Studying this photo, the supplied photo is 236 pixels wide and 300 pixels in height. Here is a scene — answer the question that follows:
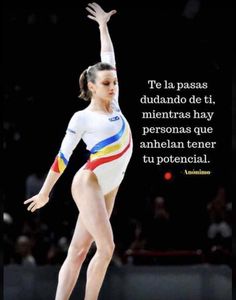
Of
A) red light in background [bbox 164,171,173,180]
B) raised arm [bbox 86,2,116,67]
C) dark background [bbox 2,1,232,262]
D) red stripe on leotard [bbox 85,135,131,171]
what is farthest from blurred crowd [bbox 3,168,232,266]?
raised arm [bbox 86,2,116,67]

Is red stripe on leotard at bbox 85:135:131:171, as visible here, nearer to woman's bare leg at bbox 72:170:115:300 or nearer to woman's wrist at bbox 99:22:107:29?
woman's bare leg at bbox 72:170:115:300

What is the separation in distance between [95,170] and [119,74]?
45.3 inches

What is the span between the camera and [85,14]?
19.8 ft

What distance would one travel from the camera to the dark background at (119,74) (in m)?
6.11

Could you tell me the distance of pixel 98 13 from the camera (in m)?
5.94

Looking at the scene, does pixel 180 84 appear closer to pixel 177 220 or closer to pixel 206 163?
pixel 206 163

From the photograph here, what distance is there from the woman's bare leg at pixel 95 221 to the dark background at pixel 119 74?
0.74 metres

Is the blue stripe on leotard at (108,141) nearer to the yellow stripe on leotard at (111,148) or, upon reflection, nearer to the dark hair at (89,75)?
the yellow stripe on leotard at (111,148)

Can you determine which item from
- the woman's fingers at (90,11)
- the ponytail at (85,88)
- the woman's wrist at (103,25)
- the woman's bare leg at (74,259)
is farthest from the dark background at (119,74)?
the woman's bare leg at (74,259)

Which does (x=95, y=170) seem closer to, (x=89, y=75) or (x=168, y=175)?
(x=89, y=75)

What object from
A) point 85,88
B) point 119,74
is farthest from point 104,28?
point 85,88

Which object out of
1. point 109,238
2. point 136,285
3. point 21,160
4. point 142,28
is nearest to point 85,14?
point 142,28

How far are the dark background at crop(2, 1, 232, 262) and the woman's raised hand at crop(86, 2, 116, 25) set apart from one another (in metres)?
0.07

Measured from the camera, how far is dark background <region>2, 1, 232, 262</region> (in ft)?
20.1
